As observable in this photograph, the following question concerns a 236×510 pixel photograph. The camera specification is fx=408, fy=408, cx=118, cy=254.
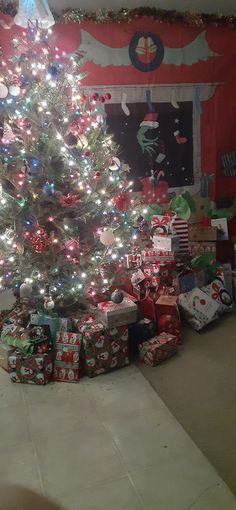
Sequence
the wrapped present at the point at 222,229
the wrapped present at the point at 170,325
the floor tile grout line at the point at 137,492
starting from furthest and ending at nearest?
1. the wrapped present at the point at 222,229
2. the wrapped present at the point at 170,325
3. the floor tile grout line at the point at 137,492

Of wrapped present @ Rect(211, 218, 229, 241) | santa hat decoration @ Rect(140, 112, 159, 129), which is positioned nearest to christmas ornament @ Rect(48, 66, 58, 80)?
santa hat decoration @ Rect(140, 112, 159, 129)

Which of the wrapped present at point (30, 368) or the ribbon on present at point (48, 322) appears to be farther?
the ribbon on present at point (48, 322)

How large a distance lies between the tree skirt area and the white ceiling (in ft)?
8.69

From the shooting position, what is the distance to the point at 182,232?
3.46 metres

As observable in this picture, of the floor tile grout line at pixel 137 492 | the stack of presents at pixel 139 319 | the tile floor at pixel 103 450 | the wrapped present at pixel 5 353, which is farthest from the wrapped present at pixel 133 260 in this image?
the floor tile grout line at pixel 137 492

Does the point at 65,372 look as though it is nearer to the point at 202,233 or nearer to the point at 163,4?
the point at 202,233

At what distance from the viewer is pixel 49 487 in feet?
5.64

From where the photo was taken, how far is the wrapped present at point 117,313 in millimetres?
2586

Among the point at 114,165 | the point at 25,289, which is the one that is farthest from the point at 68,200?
the point at 25,289

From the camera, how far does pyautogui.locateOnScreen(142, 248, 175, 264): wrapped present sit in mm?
3232

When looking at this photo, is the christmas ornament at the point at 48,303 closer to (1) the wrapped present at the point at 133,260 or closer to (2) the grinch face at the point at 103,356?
(2) the grinch face at the point at 103,356

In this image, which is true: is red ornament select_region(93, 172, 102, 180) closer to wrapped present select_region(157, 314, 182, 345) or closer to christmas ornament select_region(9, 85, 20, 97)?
christmas ornament select_region(9, 85, 20, 97)

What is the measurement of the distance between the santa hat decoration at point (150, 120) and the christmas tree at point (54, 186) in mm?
833

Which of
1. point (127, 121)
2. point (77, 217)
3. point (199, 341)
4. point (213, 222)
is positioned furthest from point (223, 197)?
point (77, 217)
